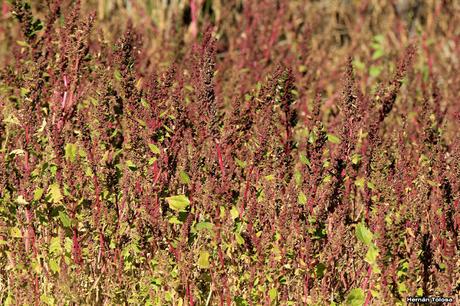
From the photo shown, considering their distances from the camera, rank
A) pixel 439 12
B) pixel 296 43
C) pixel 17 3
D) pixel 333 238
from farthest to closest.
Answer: pixel 439 12, pixel 296 43, pixel 17 3, pixel 333 238

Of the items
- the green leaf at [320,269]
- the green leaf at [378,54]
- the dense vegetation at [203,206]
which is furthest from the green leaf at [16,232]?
the green leaf at [378,54]

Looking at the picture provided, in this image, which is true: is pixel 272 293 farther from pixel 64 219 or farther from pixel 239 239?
pixel 64 219

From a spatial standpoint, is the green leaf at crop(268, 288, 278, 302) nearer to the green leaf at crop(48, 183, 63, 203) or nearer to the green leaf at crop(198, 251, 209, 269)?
the green leaf at crop(198, 251, 209, 269)

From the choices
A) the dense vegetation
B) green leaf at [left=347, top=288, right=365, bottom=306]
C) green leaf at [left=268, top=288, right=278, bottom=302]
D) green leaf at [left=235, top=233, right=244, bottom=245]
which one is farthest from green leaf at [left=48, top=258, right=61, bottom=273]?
green leaf at [left=347, top=288, right=365, bottom=306]

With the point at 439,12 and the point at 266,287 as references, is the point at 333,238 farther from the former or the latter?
the point at 439,12

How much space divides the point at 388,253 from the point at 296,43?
310cm

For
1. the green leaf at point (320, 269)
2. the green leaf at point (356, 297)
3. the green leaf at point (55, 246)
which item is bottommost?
the green leaf at point (356, 297)

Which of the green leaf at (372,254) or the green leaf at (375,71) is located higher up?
the green leaf at (375,71)

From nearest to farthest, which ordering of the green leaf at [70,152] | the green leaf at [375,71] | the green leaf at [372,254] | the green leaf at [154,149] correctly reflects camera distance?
the green leaf at [372,254] → the green leaf at [154,149] → the green leaf at [70,152] → the green leaf at [375,71]

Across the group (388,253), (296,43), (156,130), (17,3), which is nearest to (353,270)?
(388,253)

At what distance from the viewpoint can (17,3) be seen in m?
2.98

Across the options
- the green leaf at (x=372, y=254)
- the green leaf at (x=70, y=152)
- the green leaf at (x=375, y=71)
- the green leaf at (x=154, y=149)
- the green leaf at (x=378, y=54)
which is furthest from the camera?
the green leaf at (x=378, y=54)

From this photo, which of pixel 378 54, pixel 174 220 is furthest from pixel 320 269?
pixel 378 54

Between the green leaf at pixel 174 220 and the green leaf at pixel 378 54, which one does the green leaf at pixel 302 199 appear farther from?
the green leaf at pixel 378 54
